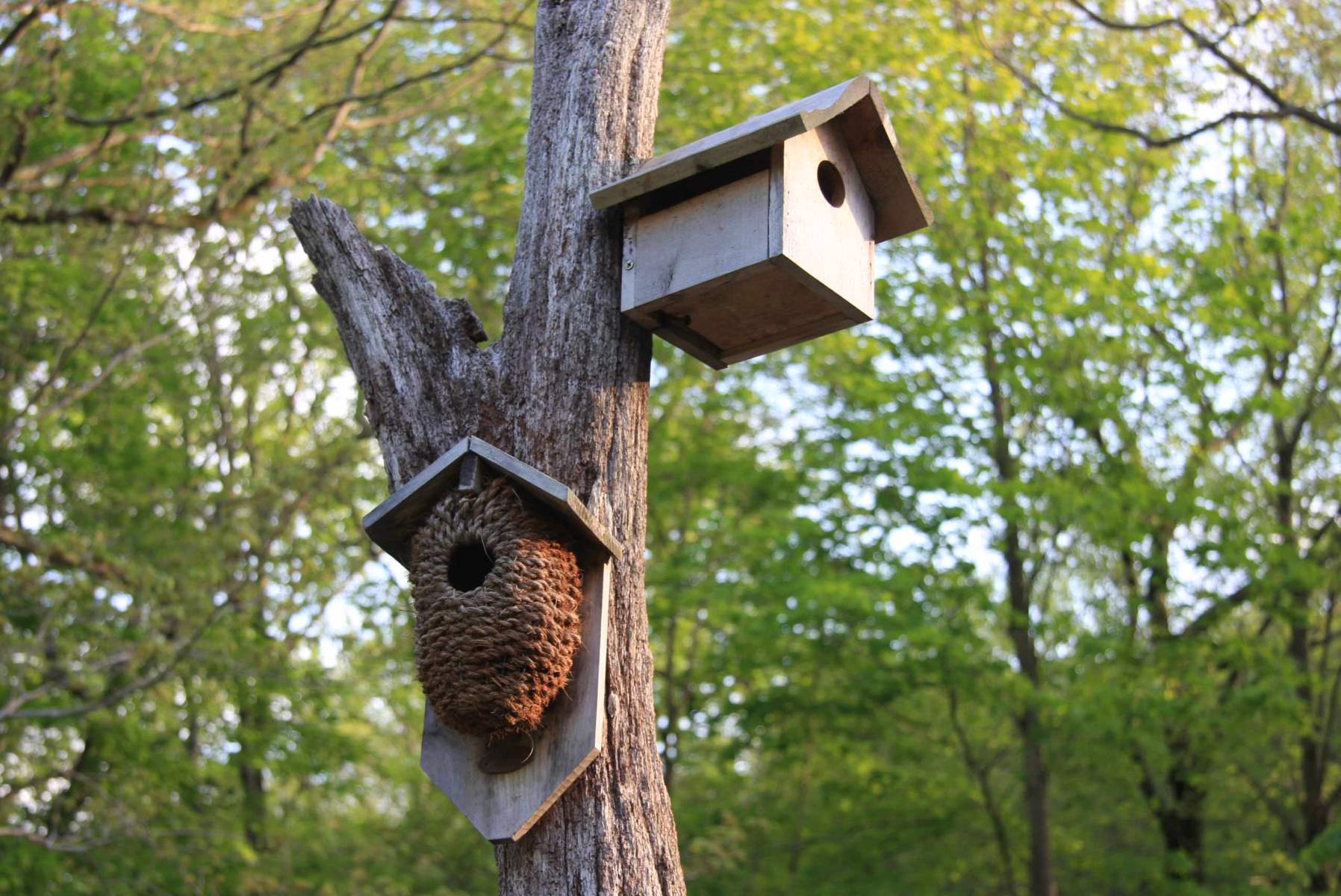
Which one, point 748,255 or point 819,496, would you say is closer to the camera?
point 748,255

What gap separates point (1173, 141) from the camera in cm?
569

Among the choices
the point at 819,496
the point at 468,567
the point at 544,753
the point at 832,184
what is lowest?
the point at 544,753

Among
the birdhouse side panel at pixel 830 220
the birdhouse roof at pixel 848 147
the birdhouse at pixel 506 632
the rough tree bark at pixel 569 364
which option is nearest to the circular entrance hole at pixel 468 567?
the birdhouse at pixel 506 632

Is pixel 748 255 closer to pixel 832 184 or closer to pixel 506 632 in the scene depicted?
pixel 832 184

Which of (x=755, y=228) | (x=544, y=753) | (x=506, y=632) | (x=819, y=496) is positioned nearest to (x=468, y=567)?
(x=506, y=632)

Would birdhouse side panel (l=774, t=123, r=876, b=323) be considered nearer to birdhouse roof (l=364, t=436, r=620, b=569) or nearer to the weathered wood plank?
the weathered wood plank

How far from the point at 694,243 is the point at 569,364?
0.43 metres

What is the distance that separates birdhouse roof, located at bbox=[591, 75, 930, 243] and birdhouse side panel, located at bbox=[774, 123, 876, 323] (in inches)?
1.6

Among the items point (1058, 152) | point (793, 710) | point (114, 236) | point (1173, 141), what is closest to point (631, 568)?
point (1173, 141)

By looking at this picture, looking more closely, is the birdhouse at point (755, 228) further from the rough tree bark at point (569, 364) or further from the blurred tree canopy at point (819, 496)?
the blurred tree canopy at point (819, 496)

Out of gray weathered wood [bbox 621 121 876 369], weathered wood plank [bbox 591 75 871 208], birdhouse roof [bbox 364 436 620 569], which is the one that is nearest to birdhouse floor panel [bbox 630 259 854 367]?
gray weathered wood [bbox 621 121 876 369]

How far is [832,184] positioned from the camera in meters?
3.38

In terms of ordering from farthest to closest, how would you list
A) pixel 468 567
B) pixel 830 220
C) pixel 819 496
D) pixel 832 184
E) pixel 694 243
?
pixel 819 496 < pixel 832 184 < pixel 830 220 < pixel 694 243 < pixel 468 567

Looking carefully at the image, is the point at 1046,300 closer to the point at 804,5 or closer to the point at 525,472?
the point at 804,5
